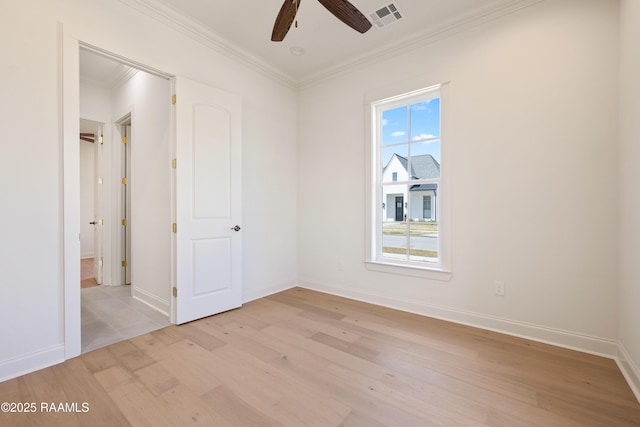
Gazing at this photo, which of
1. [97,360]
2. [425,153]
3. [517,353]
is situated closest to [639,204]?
[517,353]

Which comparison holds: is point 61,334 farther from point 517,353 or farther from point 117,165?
point 517,353

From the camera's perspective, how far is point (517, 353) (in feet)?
7.27

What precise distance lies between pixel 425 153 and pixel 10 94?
138 inches

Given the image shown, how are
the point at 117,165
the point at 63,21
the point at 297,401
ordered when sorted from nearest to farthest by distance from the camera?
the point at 297,401 → the point at 63,21 → the point at 117,165

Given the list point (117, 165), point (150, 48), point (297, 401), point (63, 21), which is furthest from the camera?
point (117, 165)

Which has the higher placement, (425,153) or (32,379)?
(425,153)

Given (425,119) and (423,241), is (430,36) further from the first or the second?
(423,241)

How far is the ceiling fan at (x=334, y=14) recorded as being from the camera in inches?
74.0

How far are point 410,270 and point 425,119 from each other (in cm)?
168

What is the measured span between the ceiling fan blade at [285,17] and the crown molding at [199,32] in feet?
4.03

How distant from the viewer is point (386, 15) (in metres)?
2.71

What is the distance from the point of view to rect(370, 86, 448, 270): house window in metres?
3.04

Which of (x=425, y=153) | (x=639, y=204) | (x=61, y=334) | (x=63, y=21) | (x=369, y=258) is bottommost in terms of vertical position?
(x=61, y=334)

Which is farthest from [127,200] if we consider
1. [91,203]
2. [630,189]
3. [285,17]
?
[630,189]
